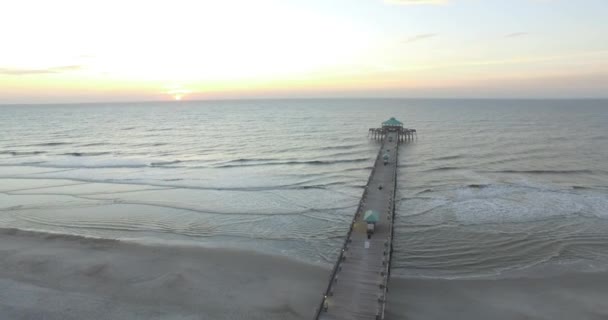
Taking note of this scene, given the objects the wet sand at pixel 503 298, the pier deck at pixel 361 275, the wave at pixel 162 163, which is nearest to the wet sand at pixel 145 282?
the pier deck at pixel 361 275

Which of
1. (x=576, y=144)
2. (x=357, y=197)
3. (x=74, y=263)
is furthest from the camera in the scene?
(x=576, y=144)

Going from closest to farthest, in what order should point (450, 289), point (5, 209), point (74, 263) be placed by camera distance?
point (450, 289) → point (74, 263) → point (5, 209)

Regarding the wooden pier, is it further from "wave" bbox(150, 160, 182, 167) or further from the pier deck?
"wave" bbox(150, 160, 182, 167)

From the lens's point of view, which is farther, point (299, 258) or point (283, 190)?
point (283, 190)

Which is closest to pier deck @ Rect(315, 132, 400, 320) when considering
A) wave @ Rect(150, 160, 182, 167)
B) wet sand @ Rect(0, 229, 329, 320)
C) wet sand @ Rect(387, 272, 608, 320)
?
wet sand @ Rect(387, 272, 608, 320)

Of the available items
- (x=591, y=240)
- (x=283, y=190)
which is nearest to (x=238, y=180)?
(x=283, y=190)

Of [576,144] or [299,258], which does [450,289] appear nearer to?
[299,258]
